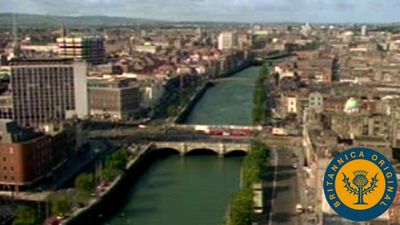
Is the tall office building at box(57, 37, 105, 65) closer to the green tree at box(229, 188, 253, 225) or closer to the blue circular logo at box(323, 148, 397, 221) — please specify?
the green tree at box(229, 188, 253, 225)

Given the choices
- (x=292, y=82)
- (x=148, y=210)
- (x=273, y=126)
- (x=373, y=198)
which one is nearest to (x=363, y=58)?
(x=292, y=82)

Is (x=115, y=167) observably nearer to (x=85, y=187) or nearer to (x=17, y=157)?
(x=85, y=187)

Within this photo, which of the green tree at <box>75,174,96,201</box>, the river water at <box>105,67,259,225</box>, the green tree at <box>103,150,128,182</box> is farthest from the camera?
the green tree at <box>103,150,128,182</box>

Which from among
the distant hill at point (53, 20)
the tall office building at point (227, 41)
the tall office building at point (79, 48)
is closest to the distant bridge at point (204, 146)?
the tall office building at point (79, 48)

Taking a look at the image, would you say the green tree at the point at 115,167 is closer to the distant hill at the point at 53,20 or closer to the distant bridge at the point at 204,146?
the distant bridge at the point at 204,146

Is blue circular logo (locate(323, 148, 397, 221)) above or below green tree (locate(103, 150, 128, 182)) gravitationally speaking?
above

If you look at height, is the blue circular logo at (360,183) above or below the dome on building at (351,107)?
above

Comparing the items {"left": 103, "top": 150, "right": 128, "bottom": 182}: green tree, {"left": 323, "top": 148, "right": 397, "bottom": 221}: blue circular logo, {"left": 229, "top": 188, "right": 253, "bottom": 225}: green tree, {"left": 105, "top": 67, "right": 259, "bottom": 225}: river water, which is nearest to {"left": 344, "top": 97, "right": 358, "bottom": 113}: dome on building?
{"left": 105, "top": 67, "right": 259, "bottom": 225}: river water
